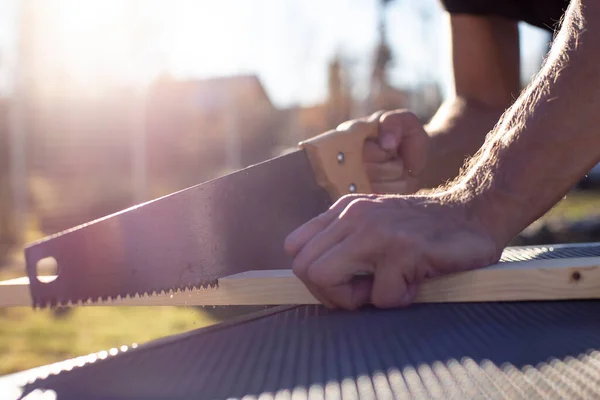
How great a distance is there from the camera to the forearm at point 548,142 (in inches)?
46.2

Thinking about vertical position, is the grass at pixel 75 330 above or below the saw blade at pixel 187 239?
below

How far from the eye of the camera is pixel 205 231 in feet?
4.75

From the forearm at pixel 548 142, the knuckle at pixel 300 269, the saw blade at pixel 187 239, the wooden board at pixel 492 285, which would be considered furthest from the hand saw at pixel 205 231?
the forearm at pixel 548 142

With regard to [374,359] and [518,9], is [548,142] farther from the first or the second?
[518,9]

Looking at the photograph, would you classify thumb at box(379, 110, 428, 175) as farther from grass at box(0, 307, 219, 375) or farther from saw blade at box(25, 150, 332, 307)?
grass at box(0, 307, 219, 375)

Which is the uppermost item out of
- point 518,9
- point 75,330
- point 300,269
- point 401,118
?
point 518,9

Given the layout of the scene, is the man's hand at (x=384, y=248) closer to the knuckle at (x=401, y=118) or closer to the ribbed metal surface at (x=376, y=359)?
the ribbed metal surface at (x=376, y=359)

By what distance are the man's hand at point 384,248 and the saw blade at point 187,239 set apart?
319 millimetres

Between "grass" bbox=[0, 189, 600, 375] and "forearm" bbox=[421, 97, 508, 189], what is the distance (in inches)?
43.2

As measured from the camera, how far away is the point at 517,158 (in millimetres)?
1217

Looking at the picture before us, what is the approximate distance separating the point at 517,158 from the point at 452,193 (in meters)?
0.14

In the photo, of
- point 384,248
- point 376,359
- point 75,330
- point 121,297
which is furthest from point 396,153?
point 75,330

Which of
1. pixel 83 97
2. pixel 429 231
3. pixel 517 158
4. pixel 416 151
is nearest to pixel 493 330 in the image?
pixel 429 231

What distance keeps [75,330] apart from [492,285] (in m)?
3.47
